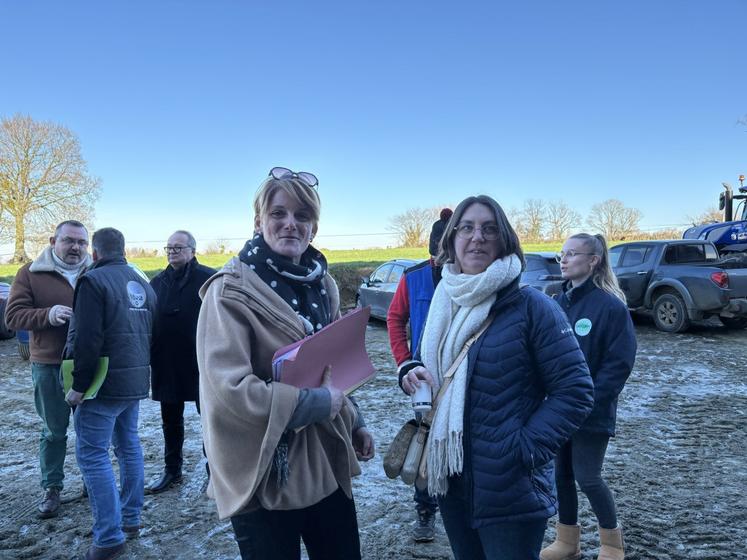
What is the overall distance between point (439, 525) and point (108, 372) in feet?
7.51

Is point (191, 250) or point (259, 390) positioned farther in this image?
point (191, 250)

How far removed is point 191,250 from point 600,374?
128 inches

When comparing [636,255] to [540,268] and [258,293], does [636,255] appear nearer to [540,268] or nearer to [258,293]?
[540,268]

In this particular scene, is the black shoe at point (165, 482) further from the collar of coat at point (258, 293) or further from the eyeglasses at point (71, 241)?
the collar of coat at point (258, 293)

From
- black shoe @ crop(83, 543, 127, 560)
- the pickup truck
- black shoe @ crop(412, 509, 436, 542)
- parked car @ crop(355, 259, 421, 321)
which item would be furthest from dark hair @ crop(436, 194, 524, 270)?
parked car @ crop(355, 259, 421, 321)

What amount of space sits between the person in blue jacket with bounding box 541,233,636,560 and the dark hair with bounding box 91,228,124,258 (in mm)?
2769

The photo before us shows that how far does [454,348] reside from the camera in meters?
1.86

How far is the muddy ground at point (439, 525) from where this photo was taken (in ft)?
10.1

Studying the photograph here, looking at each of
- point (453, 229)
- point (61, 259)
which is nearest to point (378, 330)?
point (61, 259)

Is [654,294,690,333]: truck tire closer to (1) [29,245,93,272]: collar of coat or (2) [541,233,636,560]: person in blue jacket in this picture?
(2) [541,233,636,560]: person in blue jacket

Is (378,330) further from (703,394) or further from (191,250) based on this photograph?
(191,250)

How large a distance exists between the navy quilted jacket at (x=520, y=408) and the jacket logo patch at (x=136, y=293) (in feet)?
7.56

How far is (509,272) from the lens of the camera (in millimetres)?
1805

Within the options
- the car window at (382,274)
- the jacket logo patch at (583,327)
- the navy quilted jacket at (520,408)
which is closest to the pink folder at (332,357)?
the navy quilted jacket at (520,408)
